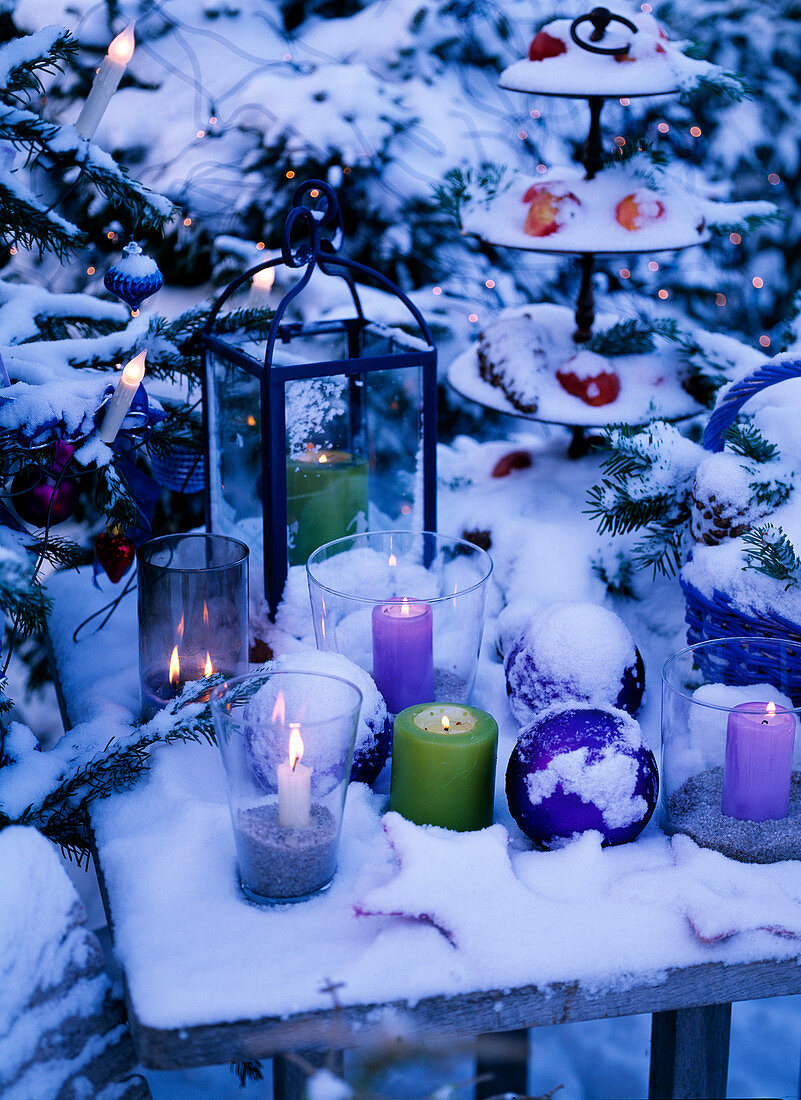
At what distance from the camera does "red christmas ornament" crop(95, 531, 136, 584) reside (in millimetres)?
1142

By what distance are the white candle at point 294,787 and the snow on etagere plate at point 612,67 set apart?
2.95ft

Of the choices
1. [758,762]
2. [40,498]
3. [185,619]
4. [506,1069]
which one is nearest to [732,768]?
[758,762]

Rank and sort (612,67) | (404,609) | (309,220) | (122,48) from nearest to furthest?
(122,48) < (404,609) < (309,220) < (612,67)

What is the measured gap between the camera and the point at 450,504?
1481mm

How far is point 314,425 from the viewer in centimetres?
115

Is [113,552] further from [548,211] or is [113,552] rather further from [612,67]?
[612,67]

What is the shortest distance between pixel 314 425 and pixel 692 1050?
0.71m

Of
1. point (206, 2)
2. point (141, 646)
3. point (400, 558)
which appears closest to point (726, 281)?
point (206, 2)

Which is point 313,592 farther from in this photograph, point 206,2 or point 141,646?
point 206,2

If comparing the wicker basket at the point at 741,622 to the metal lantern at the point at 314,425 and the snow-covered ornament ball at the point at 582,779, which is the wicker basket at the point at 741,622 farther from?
the metal lantern at the point at 314,425

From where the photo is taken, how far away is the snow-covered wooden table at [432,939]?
70cm

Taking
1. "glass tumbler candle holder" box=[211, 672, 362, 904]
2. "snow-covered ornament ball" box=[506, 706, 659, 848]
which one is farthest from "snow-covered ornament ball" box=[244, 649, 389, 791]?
"snow-covered ornament ball" box=[506, 706, 659, 848]

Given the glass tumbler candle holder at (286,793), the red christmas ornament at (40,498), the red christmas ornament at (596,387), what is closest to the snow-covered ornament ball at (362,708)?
the glass tumbler candle holder at (286,793)

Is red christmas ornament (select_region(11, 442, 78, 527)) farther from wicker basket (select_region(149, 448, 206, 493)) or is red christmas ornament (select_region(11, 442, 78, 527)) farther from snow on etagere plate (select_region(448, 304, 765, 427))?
snow on etagere plate (select_region(448, 304, 765, 427))
